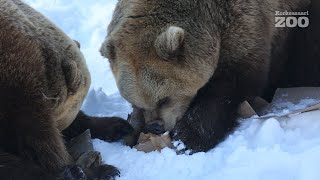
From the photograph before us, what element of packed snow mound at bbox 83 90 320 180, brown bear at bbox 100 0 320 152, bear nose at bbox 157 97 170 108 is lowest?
packed snow mound at bbox 83 90 320 180

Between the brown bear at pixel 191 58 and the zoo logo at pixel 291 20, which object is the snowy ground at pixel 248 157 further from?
the zoo logo at pixel 291 20

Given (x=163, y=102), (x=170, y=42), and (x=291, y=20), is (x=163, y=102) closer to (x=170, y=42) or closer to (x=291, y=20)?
(x=170, y=42)

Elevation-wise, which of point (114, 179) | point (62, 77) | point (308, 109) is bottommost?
point (114, 179)

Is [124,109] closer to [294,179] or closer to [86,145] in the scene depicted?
[86,145]

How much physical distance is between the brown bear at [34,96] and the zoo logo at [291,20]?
2.02 meters

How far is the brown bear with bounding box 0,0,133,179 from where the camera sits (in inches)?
143

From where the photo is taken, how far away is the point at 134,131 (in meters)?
5.05

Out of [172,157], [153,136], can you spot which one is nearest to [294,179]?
[172,157]

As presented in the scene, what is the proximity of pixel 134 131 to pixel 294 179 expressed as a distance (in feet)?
6.50

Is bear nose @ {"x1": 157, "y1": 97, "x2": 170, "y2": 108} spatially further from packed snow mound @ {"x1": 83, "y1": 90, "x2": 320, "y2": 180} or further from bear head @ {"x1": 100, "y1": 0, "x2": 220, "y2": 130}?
packed snow mound @ {"x1": 83, "y1": 90, "x2": 320, "y2": 180}

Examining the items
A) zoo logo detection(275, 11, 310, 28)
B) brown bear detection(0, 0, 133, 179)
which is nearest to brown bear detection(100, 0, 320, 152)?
zoo logo detection(275, 11, 310, 28)

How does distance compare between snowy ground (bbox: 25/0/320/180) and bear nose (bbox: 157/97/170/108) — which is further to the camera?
bear nose (bbox: 157/97/170/108)

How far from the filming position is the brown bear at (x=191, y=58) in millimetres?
4703

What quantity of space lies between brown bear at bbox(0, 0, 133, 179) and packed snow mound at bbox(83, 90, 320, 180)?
30 centimetres
